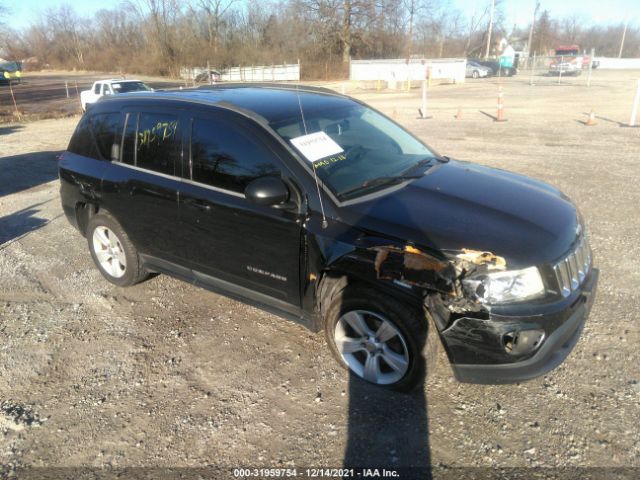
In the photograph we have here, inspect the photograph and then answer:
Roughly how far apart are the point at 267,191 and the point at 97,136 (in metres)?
2.45

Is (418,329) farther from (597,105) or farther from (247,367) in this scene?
(597,105)

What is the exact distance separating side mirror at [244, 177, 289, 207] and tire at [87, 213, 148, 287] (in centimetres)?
187

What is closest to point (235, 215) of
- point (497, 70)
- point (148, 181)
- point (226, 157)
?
point (226, 157)

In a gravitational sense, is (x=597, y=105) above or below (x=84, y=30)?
below

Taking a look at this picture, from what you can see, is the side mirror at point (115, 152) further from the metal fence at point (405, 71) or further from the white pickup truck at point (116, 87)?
the metal fence at point (405, 71)

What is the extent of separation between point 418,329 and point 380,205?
33.2 inches

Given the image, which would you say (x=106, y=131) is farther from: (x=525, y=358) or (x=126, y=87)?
(x=126, y=87)

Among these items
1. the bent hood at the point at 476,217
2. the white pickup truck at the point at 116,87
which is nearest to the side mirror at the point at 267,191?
the bent hood at the point at 476,217

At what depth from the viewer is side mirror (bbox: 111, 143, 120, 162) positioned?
4281 mm

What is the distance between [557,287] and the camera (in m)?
2.71

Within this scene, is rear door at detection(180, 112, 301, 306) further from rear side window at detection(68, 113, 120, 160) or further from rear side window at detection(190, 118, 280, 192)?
rear side window at detection(68, 113, 120, 160)

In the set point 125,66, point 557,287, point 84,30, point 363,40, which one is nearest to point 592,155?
point 557,287

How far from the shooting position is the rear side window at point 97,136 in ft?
14.3

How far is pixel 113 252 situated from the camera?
460 cm
